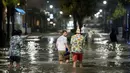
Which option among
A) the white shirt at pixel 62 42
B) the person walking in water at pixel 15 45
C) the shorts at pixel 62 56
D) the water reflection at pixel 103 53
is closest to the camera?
the person walking in water at pixel 15 45

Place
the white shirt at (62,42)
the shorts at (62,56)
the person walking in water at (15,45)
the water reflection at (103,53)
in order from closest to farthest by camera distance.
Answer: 1. the person walking in water at (15,45)
2. the white shirt at (62,42)
3. the shorts at (62,56)
4. the water reflection at (103,53)

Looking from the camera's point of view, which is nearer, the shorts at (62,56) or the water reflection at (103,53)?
the shorts at (62,56)

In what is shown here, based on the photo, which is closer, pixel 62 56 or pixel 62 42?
pixel 62 42

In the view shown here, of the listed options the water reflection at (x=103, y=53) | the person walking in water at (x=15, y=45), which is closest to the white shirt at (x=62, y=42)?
the person walking in water at (x=15, y=45)

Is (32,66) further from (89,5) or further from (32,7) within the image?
(32,7)

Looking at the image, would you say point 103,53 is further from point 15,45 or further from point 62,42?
point 15,45

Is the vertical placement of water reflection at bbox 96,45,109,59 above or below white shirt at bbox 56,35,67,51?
below

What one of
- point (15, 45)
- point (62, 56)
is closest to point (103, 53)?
point (62, 56)

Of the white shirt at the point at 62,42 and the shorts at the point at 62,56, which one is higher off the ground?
the white shirt at the point at 62,42

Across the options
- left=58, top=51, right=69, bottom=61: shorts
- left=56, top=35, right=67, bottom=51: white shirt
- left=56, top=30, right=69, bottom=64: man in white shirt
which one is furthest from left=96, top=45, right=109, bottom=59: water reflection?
left=56, top=35, right=67, bottom=51: white shirt

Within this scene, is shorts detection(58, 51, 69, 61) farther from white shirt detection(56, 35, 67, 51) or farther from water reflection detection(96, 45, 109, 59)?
water reflection detection(96, 45, 109, 59)

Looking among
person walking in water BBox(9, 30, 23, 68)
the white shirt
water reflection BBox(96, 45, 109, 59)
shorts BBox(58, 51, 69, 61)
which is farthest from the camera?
water reflection BBox(96, 45, 109, 59)

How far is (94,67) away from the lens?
15953 millimetres

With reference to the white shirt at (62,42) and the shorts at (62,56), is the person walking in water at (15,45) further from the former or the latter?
the shorts at (62,56)
